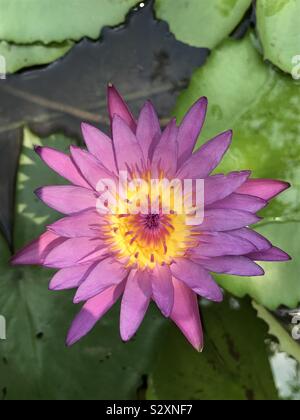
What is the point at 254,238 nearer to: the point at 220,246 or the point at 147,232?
the point at 220,246

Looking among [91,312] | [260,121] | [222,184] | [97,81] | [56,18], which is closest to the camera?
[222,184]

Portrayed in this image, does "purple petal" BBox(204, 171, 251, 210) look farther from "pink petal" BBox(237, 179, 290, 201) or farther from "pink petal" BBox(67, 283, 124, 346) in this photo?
"pink petal" BBox(67, 283, 124, 346)

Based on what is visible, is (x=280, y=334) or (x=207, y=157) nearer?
(x=207, y=157)

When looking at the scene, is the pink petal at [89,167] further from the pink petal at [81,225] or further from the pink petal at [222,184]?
the pink petal at [222,184]

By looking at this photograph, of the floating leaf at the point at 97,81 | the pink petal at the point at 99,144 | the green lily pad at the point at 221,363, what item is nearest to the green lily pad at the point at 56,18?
the floating leaf at the point at 97,81

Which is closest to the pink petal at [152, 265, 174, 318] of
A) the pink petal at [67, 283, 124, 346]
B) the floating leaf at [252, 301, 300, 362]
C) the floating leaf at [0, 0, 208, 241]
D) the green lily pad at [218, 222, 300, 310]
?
the pink petal at [67, 283, 124, 346]

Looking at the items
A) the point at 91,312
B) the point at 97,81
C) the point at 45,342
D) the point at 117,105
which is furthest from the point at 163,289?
the point at 97,81
